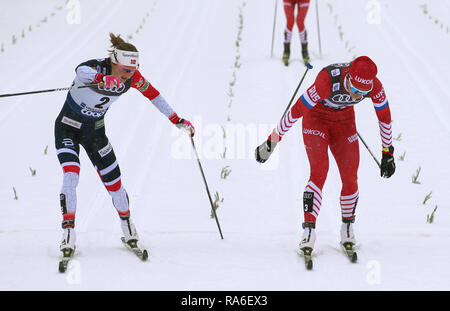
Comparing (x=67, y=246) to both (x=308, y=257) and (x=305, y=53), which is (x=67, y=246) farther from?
(x=305, y=53)

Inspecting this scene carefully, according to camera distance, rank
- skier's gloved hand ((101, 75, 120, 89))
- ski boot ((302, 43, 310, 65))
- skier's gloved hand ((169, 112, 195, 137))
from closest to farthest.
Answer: skier's gloved hand ((101, 75, 120, 89)) < skier's gloved hand ((169, 112, 195, 137)) < ski boot ((302, 43, 310, 65))

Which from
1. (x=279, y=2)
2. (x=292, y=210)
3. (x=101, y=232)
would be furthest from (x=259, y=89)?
(x=279, y=2)

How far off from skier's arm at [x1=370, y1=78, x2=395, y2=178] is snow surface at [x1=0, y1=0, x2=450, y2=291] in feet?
2.83

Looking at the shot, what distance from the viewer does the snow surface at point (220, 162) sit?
16.6 ft

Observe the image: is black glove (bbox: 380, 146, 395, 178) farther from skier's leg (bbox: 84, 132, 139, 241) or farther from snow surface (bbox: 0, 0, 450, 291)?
skier's leg (bbox: 84, 132, 139, 241)

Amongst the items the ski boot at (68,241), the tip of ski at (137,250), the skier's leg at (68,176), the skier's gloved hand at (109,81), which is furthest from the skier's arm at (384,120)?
the ski boot at (68,241)

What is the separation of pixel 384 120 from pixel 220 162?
288 centimetres

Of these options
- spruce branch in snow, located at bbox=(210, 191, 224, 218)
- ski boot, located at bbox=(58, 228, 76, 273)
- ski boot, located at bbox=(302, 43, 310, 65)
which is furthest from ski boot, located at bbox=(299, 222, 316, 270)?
ski boot, located at bbox=(302, 43, 310, 65)

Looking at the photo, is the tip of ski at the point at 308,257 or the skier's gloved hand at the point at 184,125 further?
the skier's gloved hand at the point at 184,125

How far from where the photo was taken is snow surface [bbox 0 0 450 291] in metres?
5.06

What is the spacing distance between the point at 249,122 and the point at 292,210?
2477mm

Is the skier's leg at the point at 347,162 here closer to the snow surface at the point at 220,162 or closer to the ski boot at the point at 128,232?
the snow surface at the point at 220,162

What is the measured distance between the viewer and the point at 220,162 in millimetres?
7547
